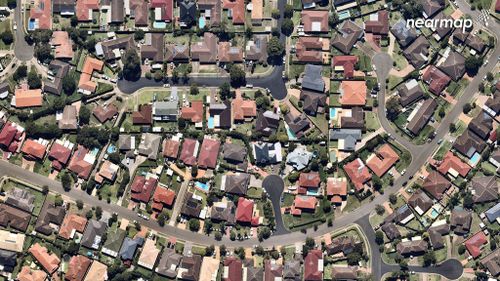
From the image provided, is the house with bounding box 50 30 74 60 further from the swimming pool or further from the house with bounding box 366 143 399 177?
the house with bounding box 366 143 399 177

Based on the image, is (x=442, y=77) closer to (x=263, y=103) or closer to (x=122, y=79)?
(x=263, y=103)

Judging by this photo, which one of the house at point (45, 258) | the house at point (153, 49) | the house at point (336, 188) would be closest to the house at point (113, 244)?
the house at point (45, 258)

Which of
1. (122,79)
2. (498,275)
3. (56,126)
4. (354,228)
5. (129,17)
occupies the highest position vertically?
(129,17)

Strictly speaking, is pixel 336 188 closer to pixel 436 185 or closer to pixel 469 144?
pixel 436 185

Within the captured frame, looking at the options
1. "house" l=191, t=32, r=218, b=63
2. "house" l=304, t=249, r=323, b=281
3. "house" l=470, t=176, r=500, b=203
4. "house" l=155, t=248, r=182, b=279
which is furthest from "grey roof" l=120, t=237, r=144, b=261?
"house" l=470, t=176, r=500, b=203

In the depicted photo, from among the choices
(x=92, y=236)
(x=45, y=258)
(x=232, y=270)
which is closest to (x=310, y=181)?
(x=232, y=270)

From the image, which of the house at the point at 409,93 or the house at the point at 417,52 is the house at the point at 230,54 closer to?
the house at the point at 409,93

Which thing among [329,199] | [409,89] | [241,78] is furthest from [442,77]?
[241,78]
